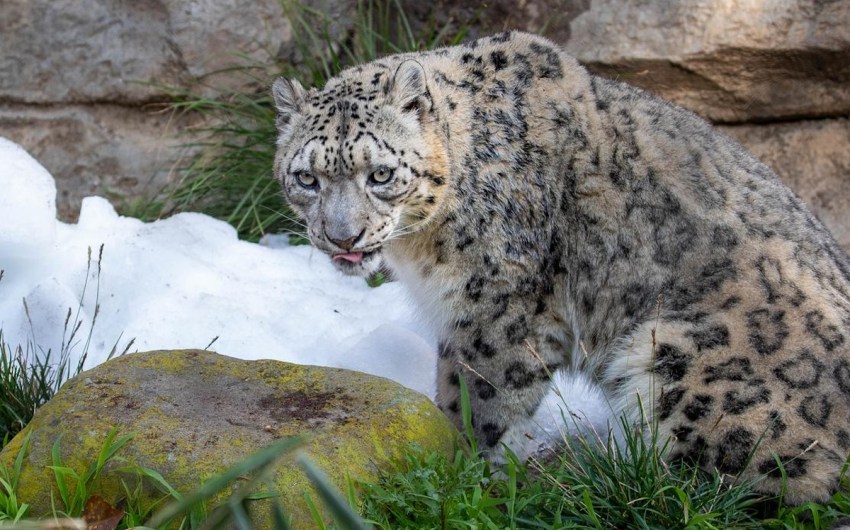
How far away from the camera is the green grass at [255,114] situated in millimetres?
7586

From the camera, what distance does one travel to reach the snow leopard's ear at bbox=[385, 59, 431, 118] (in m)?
4.70

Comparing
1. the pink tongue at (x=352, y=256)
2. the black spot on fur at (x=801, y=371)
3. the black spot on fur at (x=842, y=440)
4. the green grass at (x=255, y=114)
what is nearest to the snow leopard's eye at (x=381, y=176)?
the pink tongue at (x=352, y=256)

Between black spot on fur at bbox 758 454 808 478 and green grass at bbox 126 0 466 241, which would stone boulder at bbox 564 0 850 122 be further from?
black spot on fur at bbox 758 454 808 478

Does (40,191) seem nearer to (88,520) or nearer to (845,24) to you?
(88,520)

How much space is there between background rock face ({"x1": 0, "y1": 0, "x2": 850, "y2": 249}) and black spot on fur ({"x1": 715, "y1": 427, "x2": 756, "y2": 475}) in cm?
418

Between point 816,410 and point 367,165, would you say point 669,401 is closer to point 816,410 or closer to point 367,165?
point 816,410

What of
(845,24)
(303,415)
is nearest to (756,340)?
(303,415)

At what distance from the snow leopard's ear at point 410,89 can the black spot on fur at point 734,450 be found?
204 cm

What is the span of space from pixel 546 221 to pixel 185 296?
8.10 feet

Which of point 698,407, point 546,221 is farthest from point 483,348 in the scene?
point 698,407

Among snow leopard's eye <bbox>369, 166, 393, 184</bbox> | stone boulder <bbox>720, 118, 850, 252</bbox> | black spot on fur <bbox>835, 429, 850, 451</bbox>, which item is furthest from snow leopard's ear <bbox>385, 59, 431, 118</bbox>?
stone boulder <bbox>720, 118, 850, 252</bbox>

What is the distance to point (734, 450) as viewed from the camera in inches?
163

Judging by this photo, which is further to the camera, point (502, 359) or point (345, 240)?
point (502, 359)

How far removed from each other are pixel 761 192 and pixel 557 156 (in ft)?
3.30
